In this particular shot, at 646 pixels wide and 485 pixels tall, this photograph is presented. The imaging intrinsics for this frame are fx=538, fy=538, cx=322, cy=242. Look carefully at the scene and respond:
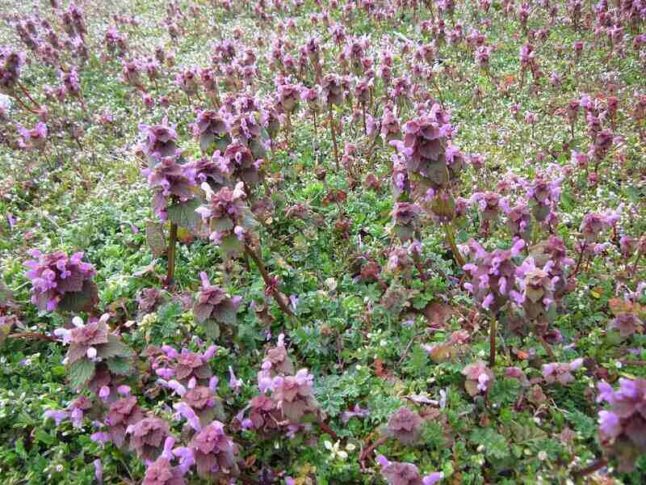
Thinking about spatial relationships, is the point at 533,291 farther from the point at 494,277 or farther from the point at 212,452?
the point at 212,452

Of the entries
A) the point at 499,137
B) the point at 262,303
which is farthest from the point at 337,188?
the point at 499,137

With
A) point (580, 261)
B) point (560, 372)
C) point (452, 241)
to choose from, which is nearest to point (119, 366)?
point (452, 241)

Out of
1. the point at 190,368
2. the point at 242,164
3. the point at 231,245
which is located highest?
the point at 242,164

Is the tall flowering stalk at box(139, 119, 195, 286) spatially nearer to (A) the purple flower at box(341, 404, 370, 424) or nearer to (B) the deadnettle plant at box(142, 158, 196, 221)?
(B) the deadnettle plant at box(142, 158, 196, 221)

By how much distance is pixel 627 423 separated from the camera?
2.09 meters

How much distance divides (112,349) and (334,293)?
1.73 metres

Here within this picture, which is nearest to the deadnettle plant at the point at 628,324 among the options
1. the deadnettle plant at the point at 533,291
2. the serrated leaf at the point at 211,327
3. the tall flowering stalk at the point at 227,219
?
the deadnettle plant at the point at 533,291

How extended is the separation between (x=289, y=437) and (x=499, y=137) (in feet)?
14.3

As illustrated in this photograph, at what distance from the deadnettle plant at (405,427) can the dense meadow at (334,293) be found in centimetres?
1

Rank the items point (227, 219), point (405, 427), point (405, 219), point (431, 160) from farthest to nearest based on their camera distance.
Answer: point (405, 219) < point (431, 160) < point (227, 219) < point (405, 427)

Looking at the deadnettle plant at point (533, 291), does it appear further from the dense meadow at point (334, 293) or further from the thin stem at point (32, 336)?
the thin stem at point (32, 336)

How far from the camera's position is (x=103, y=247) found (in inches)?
182

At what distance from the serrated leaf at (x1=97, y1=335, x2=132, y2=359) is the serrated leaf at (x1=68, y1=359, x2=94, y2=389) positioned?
76 millimetres

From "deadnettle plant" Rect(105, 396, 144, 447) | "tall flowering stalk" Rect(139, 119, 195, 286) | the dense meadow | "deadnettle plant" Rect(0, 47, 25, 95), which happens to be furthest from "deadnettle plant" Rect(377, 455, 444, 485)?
"deadnettle plant" Rect(0, 47, 25, 95)
